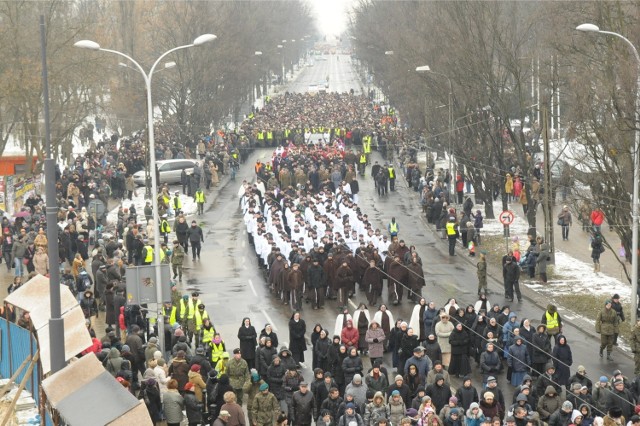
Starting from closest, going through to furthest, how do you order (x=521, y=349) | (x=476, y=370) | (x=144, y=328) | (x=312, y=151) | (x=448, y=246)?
(x=521, y=349)
(x=476, y=370)
(x=144, y=328)
(x=448, y=246)
(x=312, y=151)

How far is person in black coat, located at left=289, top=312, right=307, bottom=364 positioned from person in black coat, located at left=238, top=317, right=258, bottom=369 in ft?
2.56

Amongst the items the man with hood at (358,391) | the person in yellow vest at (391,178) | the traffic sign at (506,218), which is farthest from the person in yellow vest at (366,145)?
the man with hood at (358,391)

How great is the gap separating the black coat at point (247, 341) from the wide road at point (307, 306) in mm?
1126

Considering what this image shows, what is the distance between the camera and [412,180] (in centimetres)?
5303

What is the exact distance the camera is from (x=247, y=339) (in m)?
24.0

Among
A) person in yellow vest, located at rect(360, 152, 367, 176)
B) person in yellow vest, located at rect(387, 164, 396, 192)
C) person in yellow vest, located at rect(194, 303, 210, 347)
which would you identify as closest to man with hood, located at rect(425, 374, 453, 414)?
person in yellow vest, located at rect(194, 303, 210, 347)

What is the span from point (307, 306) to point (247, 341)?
651 cm

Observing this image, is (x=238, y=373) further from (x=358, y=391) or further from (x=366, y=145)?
(x=366, y=145)

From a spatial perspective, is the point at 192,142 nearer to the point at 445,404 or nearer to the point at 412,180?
the point at 412,180

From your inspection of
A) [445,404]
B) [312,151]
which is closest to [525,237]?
[312,151]

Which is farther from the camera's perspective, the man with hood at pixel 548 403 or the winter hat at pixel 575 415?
the man with hood at pixel 548 403

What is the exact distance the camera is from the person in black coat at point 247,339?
23.9m

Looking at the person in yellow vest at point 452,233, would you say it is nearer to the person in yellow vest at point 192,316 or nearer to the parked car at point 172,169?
the person in yellow vest at point 192,316

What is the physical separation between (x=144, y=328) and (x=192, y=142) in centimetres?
3929
